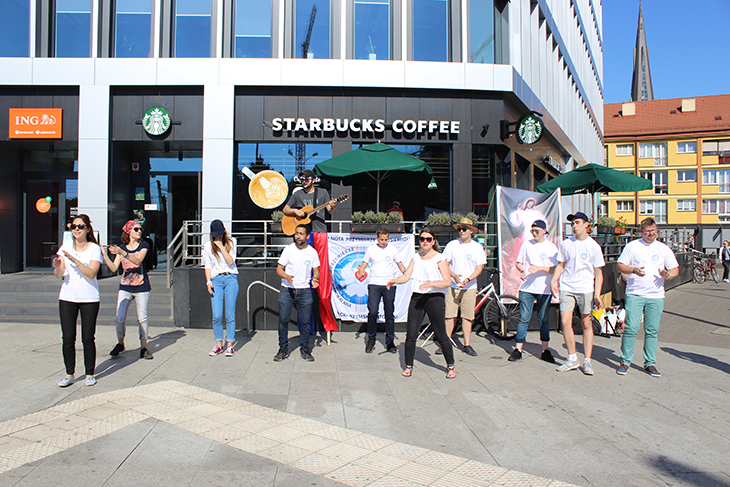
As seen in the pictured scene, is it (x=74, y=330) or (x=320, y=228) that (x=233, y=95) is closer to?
(x=320, y=228)

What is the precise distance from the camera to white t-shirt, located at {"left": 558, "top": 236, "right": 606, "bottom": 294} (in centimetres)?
621

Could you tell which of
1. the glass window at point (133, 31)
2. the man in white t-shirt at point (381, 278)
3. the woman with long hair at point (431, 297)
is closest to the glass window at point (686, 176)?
the glass window at point (133, 31)

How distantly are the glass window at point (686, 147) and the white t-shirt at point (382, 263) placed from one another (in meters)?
58.3

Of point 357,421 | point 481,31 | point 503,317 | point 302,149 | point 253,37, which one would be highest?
point 481,31

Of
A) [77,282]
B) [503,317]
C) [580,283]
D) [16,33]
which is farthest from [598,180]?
[16,33]

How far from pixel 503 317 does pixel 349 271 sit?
108 inches

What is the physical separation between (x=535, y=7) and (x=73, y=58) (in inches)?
602

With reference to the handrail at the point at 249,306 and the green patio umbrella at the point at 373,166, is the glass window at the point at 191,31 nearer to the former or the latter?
the green patio umbrella at the point at 373,166

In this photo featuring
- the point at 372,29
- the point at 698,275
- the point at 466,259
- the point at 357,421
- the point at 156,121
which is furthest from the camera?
the point at 698,275

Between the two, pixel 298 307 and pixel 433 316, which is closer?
pixel 433 316

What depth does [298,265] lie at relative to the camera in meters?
6.69

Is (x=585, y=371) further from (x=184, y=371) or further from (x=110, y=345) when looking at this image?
(x=110, y=345)

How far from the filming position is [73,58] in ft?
42.5

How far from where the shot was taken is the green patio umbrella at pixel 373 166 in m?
8.50
